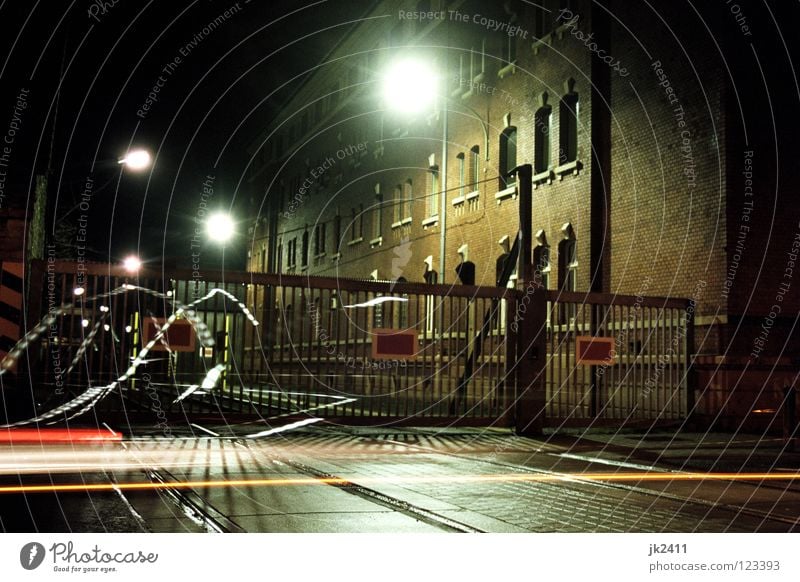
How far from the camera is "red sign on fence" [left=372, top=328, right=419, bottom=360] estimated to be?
13.8 meters

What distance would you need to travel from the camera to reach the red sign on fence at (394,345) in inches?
542

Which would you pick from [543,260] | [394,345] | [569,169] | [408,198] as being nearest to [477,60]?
[408,198]

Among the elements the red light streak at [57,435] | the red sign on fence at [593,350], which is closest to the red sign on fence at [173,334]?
the red light streak at [57,435]

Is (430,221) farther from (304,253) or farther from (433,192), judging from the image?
(304,253)

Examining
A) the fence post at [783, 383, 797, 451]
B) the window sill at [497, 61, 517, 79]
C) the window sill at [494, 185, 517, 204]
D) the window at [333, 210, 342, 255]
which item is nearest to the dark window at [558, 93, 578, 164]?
the window sill at [494, 185, 517, 204]

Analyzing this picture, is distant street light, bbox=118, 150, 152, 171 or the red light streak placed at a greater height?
distant street light, bbox=118, 150, 152, 171

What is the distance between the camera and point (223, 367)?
13.4 metres

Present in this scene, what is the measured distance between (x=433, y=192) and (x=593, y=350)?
61.9 ft

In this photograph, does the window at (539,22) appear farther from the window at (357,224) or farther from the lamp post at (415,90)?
the window at (357,224)

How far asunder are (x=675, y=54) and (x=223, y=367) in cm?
1296

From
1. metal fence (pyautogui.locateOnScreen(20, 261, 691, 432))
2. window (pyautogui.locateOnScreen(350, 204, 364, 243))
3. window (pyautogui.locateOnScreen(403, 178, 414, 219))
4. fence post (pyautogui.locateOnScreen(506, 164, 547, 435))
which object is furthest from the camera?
window (pyautogui.locateOnScreen(350, 204, 364, 243))

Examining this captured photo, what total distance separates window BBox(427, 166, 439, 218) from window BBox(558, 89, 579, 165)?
8.46m

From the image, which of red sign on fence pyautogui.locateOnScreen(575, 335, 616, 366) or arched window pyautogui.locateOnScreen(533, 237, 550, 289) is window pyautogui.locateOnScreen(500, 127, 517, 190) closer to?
arched window pyautogui.locateOnScreen(533, 237, 550, 289)
